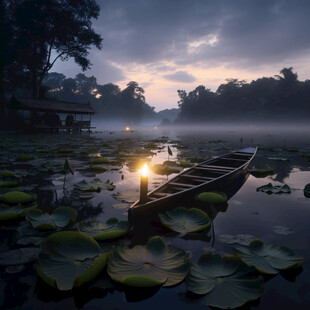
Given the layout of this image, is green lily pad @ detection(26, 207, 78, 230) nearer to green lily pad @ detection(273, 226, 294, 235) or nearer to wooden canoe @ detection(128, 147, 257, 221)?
wooden canoe @ detection(128, 147, 257, 221)

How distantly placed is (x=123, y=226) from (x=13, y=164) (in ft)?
16.9

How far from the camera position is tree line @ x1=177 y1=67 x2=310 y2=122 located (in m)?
61.3

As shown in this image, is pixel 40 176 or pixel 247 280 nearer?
pixel 247 280

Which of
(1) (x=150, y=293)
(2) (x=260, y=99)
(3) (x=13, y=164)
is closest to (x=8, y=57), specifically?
(3) (x=13, y=164)

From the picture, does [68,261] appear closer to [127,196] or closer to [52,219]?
[52,219]

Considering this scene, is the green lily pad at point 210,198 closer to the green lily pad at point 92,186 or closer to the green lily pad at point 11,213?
the green lily pad at point 92,186

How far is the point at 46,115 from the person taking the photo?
23.5 metres

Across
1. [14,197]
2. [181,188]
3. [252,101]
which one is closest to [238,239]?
[181,188]

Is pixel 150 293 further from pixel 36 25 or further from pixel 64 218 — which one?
pixel 36 25

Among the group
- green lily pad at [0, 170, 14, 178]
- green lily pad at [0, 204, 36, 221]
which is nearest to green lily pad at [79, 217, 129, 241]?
green lily pad at [0, 204, 36, 221]

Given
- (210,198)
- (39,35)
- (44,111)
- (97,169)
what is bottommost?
(97,169)

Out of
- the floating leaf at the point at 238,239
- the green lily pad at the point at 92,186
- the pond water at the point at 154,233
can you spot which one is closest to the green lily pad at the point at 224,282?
the pond water at the point at 154,233

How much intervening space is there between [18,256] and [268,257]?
2105 millimetres

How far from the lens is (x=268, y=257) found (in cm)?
187
